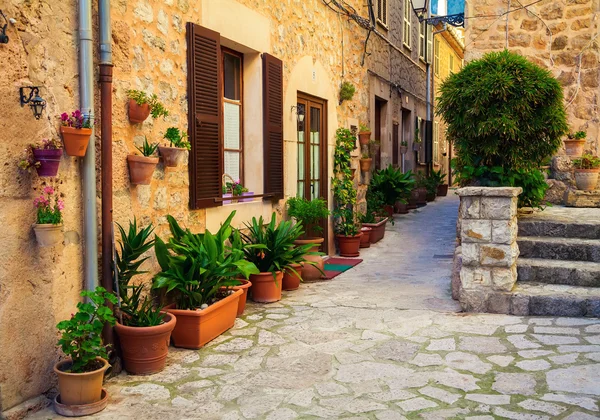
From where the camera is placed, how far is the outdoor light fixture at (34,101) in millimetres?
3365

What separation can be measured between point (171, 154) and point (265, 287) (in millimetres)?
1814

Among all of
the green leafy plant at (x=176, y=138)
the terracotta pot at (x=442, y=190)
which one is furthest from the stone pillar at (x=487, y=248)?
the terracotta pot at (x=442, y=190)

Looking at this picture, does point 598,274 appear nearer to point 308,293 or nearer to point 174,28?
point 308,293

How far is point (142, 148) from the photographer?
4508 millimetres

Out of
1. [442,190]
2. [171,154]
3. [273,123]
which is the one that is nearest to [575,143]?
[273,123]

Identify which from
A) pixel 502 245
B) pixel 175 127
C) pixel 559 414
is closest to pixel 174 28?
pixel 175 127

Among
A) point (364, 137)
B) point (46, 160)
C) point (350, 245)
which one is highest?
point (364, 137)

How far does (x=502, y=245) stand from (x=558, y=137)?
1.50m

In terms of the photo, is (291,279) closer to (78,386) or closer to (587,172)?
(78,386)

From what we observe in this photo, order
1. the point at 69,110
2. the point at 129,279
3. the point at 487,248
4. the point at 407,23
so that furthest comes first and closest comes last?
the point at 407,23, the point at 487,248, the point at 129,279, the point at 69,110

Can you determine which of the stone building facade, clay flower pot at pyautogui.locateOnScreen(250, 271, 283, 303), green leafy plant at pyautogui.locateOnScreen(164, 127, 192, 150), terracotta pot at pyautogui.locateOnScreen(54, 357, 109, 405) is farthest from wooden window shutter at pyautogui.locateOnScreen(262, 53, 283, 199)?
terracotta pot at pyautogui.locateOnScreen(54, 357, 109, 405)

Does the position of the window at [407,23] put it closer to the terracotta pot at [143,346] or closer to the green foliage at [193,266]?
the green foliage at [193,266]

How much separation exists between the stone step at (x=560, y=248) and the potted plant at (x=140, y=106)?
3.88 metres

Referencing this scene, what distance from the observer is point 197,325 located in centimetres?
443
